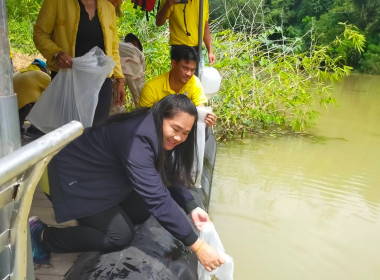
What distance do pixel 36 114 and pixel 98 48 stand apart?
60 centimetres

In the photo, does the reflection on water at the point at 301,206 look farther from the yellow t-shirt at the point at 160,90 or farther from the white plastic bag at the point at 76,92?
the white plastic bag at the point at 76,92

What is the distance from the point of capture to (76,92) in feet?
8.55

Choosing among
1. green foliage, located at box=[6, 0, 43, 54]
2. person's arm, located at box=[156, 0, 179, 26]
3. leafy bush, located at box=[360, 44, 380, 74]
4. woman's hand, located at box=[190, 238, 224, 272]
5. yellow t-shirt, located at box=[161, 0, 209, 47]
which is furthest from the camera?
leafy bush, located at box=[360, 44, 380, 74]

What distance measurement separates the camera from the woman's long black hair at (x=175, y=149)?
5.94 feet

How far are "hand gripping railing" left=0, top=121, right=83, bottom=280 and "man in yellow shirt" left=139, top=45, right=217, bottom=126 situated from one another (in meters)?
2.15

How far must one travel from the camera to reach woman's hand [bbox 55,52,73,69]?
2.54 meters

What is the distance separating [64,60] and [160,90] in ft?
2.41

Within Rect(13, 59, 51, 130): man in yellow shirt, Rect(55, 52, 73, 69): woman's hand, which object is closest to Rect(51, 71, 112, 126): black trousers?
Rect(55, 52, 73, 69): woman's hand

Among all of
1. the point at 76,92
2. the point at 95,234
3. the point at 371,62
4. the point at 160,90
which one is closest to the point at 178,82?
the point at 160,90

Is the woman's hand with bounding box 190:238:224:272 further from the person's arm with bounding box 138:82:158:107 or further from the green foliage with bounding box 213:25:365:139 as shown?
the green foliage with bounding box 213:25:365:139

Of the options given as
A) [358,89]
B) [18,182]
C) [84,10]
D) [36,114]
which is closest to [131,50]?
[84,10]

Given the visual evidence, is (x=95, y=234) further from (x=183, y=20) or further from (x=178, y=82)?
(x=183, y=20)

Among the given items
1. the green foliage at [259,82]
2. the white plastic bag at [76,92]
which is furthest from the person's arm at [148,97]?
the green foliage at [259,82]

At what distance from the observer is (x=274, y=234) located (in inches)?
140
